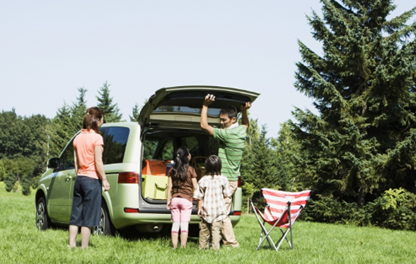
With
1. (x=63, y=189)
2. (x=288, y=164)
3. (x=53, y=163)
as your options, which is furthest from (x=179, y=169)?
(x=288, y=164)

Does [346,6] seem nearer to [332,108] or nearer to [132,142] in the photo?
[332,108]

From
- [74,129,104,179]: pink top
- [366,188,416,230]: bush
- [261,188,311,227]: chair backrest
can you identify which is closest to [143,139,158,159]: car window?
[74,129,104,179]: pink top

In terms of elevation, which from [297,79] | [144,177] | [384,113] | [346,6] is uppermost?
[346,6]

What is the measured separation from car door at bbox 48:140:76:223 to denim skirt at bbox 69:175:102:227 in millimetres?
2007

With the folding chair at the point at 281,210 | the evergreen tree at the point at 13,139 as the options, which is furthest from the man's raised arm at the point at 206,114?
the evergreen tree at the point at 13,139

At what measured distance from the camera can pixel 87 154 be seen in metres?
5.72

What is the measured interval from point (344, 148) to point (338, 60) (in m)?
3.45

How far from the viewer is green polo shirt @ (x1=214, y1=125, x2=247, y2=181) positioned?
6.38 metres

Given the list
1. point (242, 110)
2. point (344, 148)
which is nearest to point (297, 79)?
point (344, 148)

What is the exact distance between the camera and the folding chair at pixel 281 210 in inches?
265

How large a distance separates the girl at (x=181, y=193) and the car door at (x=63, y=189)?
1.98 meters

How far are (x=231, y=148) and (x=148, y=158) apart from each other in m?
1.83

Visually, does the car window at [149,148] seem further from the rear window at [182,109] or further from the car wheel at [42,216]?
the car wheel at [42,216]

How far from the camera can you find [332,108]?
19.8 metres
